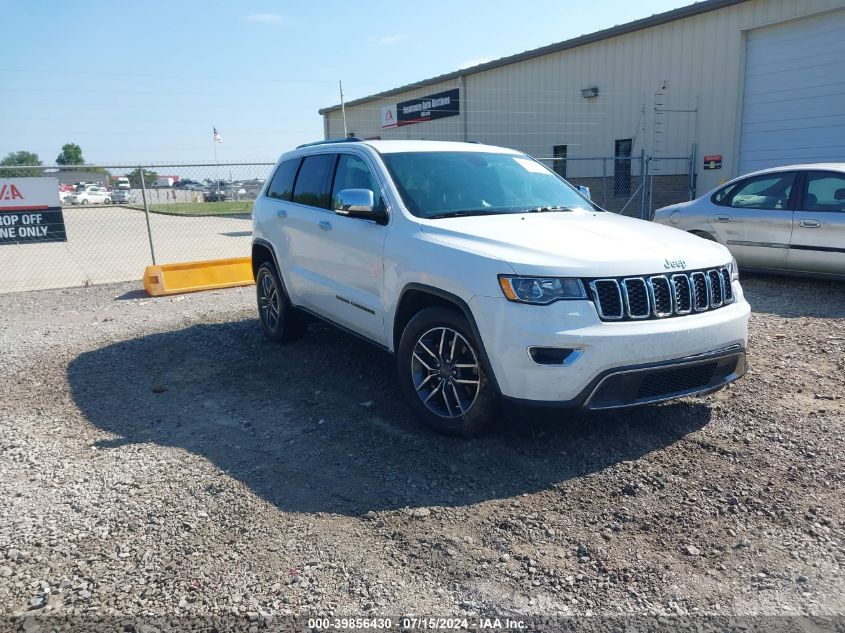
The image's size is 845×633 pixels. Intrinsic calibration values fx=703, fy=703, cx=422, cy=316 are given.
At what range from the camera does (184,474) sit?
13.5 feet

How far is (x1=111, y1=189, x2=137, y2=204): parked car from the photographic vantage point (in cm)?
1588

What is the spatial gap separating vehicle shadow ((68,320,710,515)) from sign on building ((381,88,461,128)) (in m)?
21.3

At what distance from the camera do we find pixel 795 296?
8516 mm

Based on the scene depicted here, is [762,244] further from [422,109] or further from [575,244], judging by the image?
[422,109]

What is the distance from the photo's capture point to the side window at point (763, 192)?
8.96 m

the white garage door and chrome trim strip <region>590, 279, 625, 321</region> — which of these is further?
the white garage door

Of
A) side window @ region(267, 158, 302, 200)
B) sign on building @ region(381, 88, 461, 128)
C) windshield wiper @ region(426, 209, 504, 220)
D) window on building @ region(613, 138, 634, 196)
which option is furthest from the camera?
sign on building @ region(381, 88, 461, 128)

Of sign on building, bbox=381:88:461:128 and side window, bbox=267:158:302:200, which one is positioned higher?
sign on building, bbox=381:88:461:128

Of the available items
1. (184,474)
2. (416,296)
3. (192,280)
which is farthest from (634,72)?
(184,474)

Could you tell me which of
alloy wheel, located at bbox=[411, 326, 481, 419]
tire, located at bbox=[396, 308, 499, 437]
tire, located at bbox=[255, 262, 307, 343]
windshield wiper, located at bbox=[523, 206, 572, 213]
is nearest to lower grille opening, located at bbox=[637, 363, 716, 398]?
tire, located at bbox=[396, 308, 499, 437]

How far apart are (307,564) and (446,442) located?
1444 millimetres

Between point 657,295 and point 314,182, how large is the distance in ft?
11.1

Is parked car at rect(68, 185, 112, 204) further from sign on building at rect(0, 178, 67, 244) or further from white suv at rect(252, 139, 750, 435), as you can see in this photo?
white suv at rect(252, 139, 750, 435)

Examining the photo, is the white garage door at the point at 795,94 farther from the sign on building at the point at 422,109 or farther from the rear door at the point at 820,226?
the sign on building at the point at 422,109
